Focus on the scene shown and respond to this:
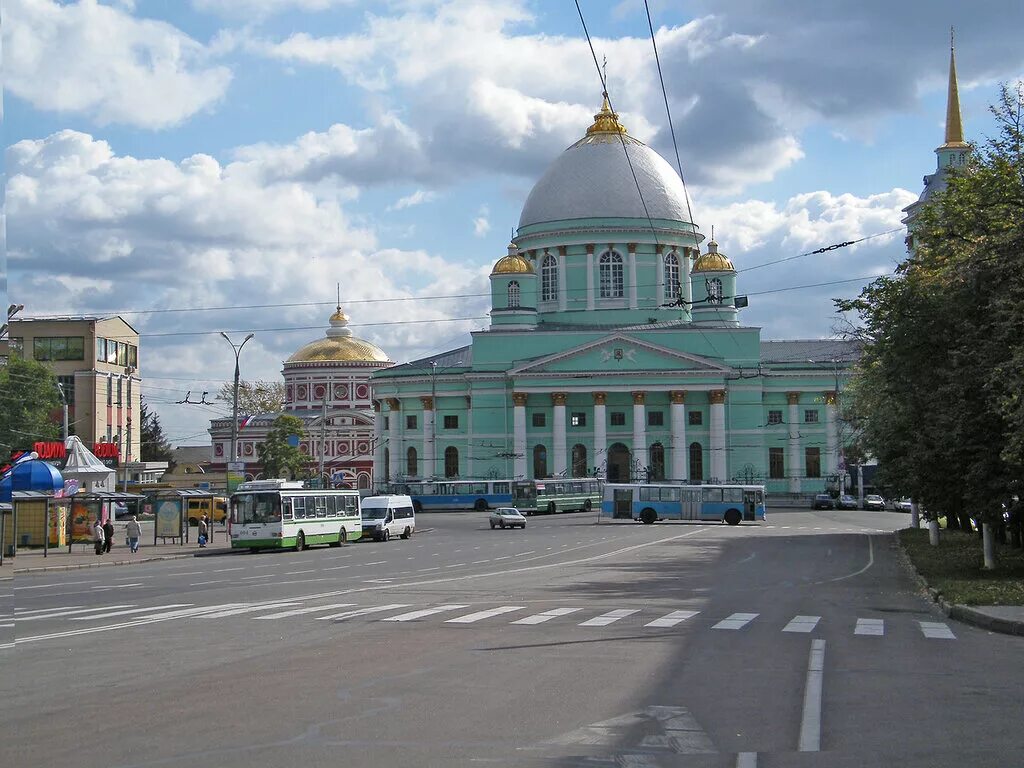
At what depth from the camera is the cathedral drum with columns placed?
305ft

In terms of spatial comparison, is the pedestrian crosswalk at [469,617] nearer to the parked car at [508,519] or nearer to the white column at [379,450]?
the parked car at [508,519]

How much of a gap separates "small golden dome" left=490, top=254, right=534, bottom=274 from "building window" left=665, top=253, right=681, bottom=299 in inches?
419

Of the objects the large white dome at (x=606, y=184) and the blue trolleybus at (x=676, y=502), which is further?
the large white dome at (x=606, y=184)

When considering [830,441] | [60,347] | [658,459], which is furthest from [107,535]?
[830,441]

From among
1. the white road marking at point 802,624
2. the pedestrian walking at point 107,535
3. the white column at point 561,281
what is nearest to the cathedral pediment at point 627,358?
the white column at point 561,281

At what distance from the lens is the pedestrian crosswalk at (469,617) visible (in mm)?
19344

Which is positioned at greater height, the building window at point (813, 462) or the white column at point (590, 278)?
the white column at point (590, 278)

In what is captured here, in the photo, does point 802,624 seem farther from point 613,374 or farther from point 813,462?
point 813,462

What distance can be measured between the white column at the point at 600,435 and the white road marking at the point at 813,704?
76.3 meters

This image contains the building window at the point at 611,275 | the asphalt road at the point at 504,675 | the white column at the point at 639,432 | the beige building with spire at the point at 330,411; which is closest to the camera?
the asphalt road at the point at 504,675

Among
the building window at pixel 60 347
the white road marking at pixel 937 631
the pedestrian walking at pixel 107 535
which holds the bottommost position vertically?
the white road marking at pixel 937 631

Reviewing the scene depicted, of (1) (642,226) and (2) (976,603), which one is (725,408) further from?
(2) (976,603)

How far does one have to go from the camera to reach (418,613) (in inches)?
836

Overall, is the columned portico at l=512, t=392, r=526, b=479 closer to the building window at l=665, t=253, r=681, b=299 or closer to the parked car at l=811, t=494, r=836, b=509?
the building window at l=665, t=253, r=681, b=299
